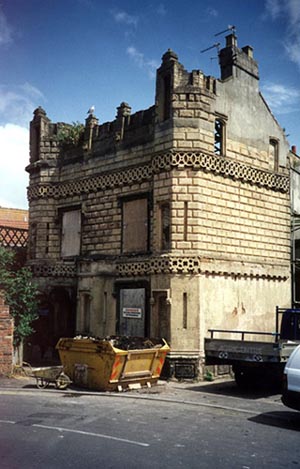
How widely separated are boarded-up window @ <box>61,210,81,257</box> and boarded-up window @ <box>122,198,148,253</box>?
3044mm

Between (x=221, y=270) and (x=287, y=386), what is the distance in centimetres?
819

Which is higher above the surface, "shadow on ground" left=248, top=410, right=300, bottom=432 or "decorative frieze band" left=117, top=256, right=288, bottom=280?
"decorative frieze band" left=117, top=256, right=288, bottom=280

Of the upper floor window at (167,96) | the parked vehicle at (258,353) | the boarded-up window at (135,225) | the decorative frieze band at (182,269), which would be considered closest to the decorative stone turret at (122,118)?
the upper floor window at (167,96)

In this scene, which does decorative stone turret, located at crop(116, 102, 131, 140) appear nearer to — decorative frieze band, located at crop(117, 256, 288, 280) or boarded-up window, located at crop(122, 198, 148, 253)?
boarded-up window, located at crop(122, 198, 148, 253)

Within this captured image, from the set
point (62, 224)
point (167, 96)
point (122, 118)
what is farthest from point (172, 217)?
point (62, 224)

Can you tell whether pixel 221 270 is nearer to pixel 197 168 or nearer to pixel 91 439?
pixel 197 168

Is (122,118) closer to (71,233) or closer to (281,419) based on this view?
(71,233)

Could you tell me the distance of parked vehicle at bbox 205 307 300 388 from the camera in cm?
1386

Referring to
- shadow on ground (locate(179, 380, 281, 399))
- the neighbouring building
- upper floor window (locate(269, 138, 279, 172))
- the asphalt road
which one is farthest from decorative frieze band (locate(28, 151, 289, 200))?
the asphalt road

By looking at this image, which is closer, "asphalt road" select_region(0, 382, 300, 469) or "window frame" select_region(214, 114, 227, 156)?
"asphalt road" select_region(0, 382, 300, 469)

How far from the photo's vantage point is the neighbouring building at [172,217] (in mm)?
18438

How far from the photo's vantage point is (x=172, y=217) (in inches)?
728

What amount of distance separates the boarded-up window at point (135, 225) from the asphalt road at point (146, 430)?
247 inches

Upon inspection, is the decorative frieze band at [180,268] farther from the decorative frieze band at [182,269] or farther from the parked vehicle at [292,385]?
the parked vehicle at [292,385]
